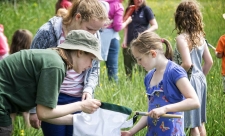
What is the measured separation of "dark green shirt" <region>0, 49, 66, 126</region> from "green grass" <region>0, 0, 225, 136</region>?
1.71 metres

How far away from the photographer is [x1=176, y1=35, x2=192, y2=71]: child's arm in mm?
4180

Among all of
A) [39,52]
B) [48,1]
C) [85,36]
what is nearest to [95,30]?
[85,36]

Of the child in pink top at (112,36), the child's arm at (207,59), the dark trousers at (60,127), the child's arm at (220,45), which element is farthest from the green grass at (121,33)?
the dark trousers at (60,127)

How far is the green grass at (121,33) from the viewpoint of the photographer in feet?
16.2

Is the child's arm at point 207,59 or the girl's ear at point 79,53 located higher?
the girl's ear at point 79,53

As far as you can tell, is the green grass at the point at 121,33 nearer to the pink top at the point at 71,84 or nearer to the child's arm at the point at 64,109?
the pink top at the point at 71,84

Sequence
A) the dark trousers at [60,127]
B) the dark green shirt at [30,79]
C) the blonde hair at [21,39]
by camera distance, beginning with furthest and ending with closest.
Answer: the blonde hair at [21,39] → the dark trousers at [60,127] → the dark green shirt at [30,79]

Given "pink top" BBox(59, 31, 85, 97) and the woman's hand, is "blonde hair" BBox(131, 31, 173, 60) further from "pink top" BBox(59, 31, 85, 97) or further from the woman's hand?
"pink top" BBox(59, 31, 85, 97)

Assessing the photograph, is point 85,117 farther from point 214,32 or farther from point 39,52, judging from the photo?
point 214,32

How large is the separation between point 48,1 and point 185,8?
9.35 metres

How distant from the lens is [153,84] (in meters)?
3.38

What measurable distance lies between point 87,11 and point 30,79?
83cm

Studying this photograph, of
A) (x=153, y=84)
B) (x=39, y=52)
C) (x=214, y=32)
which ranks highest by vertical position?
(x=39, y=52)

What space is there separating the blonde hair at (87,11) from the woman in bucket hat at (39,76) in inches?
19.5
